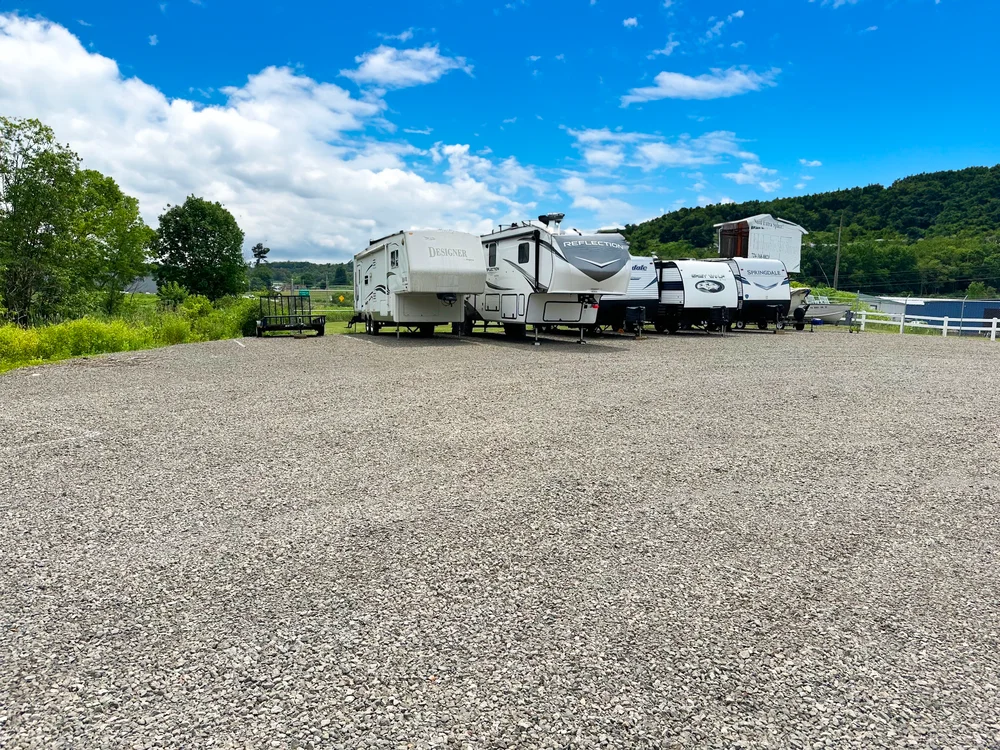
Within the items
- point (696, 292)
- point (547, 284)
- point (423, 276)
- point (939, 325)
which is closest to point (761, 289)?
point (696, 292)

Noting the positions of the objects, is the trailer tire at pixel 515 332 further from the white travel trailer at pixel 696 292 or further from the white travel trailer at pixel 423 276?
the white travel trailer at pixel 696 292

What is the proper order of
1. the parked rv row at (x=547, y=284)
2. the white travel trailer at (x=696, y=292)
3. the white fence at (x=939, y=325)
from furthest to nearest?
the white fence at (x=939, y=325) → the white travel trailer at (x=696, y=292) → the parked rv row at (x=547, y=284)

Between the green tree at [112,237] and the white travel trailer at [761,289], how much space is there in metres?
25.7

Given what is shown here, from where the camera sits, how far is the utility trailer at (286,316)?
63.7 ft

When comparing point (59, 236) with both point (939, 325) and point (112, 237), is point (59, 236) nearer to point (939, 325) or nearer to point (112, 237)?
point (112, 237)

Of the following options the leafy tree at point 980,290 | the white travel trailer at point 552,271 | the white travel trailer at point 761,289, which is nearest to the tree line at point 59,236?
the white travel trailer at point 552,271

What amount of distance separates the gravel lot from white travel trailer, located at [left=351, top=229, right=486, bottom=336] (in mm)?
9370

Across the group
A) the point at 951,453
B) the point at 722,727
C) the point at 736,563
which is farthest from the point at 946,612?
the point at 951,453

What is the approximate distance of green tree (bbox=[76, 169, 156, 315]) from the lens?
29469 millimetres

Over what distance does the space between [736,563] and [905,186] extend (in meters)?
59.4

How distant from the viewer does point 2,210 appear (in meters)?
21.4

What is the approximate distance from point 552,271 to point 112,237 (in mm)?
26930

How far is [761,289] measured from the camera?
21.4 meters

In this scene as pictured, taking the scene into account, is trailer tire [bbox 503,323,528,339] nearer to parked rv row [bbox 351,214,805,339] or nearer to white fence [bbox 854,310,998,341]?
parked rv row [bbox 351,214,805,339]
